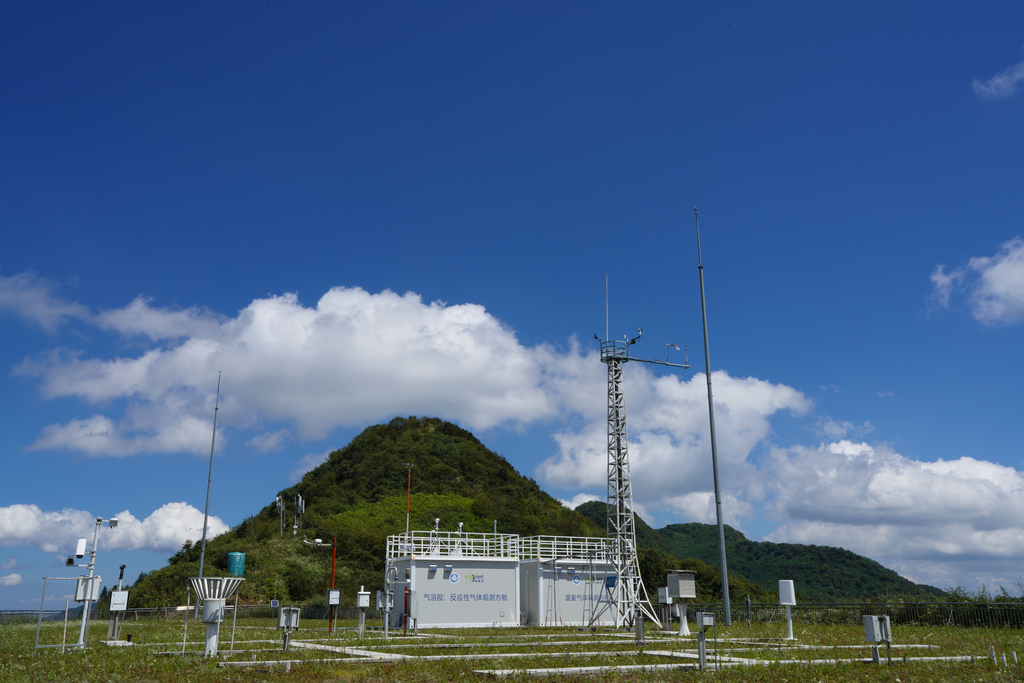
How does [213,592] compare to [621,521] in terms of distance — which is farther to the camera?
[621,521]

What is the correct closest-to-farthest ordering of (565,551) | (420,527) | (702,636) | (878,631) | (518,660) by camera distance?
(702,636) → (878,631) → (518,660) → (565,551) → (420,527)

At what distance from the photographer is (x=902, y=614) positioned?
33.2 metres

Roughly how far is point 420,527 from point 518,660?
71.1 m

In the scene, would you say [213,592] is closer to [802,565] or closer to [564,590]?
[564,590]

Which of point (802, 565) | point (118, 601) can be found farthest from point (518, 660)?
point (802, 565)

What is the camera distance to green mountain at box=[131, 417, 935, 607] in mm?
64062

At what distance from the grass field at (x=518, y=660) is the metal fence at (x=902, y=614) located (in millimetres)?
5252

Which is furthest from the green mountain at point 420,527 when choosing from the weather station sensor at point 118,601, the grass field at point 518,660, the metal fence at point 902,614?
the grass field at point 518,660

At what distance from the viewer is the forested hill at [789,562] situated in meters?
91.6

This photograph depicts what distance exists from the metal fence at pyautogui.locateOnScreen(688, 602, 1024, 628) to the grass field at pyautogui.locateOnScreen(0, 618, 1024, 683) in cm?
525

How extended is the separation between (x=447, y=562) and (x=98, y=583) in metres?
18.2

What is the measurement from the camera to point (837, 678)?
14.0 meters

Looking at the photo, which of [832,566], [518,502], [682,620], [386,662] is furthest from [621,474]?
[832,566]

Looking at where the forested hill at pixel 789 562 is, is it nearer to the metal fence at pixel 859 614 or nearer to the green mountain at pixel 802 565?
the green mountain at pixel 802 565
